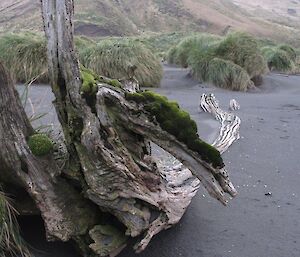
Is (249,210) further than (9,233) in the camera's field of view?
Yes

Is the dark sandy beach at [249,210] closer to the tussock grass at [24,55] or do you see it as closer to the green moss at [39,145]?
the green moss at [39,145]

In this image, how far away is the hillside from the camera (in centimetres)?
3553

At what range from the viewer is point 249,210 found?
3922 mm

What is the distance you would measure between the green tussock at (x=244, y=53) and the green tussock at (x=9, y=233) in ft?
31.0

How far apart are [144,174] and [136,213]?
262 millimetres

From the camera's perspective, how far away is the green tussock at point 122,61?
10.1 meters

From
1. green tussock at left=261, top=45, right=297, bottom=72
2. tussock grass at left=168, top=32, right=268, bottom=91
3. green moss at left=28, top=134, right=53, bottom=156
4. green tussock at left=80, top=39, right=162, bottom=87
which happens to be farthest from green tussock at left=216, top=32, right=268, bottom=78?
green moss at left=28, top=134, right=53, bottom=156

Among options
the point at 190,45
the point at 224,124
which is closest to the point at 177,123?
the point at 224,124

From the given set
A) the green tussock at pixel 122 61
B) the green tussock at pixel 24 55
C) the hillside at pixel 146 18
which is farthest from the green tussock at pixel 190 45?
the hillside at pixel 146 18

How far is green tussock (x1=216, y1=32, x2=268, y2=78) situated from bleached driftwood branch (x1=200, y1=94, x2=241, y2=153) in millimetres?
3573

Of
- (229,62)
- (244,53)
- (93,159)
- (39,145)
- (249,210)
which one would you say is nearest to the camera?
(93,159)

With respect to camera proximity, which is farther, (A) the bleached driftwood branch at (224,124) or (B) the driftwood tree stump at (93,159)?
(A) the bleached driftwood branch at (224,124)

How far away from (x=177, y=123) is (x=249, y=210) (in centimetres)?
131

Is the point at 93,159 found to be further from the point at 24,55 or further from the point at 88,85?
the point at 24,55
